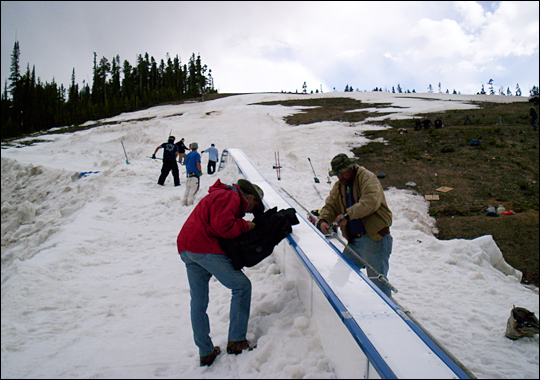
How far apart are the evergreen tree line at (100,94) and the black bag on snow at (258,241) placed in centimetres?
5164

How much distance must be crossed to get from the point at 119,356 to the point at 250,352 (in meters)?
1.34

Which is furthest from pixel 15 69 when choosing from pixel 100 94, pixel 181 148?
pixel 181 148

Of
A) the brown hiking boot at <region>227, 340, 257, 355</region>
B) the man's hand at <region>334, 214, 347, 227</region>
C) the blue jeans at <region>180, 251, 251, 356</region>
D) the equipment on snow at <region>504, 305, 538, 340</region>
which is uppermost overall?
the man's hand at <region>334, 214, 347, 227</region>

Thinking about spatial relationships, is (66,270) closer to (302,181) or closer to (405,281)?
(405,281)

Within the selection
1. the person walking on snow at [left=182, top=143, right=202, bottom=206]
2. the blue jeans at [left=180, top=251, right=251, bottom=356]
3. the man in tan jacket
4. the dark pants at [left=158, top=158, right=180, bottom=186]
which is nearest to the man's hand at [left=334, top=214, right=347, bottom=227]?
the man in tan jacket

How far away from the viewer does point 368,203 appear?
3529mm

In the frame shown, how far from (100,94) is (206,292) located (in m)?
Result: 76.0

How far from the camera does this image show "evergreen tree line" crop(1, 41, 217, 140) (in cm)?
5297

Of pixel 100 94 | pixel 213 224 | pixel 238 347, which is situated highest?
pixel 100 94

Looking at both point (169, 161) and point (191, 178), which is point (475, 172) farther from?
point (169, 161)

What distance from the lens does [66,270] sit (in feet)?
16.9

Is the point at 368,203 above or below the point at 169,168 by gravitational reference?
below

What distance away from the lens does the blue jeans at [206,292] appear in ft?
9.49

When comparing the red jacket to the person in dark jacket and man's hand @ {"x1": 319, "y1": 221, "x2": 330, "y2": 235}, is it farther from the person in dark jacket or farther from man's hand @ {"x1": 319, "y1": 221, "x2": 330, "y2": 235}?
the person in dark jacket
